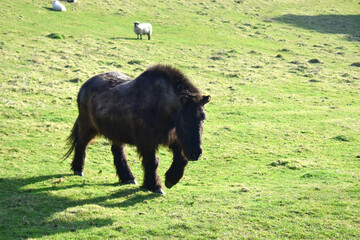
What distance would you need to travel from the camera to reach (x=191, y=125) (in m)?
8.42

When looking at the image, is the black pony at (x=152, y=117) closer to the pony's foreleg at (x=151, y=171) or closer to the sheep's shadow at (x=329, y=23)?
the pony's foreleg at (x=151, y=171)

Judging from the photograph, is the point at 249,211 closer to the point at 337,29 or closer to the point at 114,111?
the point at 114,111

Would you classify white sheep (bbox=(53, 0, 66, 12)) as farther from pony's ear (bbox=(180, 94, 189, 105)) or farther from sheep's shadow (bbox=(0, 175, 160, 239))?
pony's ear (bbox=(180, 94, 189, 105))

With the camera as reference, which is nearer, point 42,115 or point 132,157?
point 132,157

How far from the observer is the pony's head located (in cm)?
830

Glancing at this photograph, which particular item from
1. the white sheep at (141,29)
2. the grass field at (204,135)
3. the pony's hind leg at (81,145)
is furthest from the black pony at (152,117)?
the white sheep at (141,29)

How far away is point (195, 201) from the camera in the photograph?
361 inches

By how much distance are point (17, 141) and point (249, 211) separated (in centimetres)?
845

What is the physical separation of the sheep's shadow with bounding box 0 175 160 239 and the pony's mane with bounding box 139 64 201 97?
8.62 feet

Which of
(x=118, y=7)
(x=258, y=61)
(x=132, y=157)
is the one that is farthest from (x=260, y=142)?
(x=118, y=7)

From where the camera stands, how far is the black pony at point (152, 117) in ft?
27.9

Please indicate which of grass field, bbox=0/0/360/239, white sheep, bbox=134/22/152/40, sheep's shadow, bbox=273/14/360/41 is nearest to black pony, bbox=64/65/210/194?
grass field, bbox=0/0/360/239

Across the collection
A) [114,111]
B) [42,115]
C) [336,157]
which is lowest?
[42,115]

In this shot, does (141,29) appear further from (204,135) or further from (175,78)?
(175,78)
